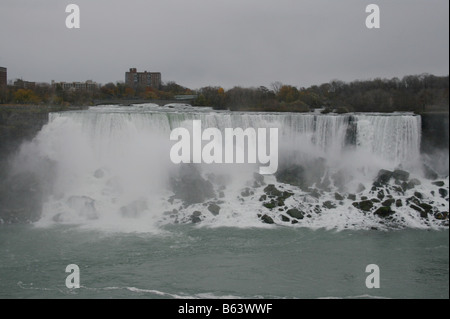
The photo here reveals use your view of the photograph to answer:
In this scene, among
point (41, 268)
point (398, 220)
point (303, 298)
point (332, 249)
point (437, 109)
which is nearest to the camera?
point (303, 298)

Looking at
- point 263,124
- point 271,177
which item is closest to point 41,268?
point 271,177

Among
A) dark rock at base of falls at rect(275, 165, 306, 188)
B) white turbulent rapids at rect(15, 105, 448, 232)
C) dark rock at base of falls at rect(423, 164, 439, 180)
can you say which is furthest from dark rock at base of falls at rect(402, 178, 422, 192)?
dark rock at base of falls at rect(275, 165, 306, 188)

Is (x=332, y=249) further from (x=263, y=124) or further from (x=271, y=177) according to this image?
(x=263, y=124)

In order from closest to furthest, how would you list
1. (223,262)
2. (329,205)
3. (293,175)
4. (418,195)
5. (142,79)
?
(223,262)
(329,205)
(418,195)
(293,175)
(142,79)

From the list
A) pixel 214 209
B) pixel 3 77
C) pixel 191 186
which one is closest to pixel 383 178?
pixel 214 209

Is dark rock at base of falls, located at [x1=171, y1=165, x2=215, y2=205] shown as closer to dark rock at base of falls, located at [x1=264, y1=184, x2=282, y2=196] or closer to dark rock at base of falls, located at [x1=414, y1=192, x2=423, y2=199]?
dark rock at base of falls, located at [x1=264, y1=184, x2=282, y2=196]

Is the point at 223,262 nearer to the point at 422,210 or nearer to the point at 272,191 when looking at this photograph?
the point at 272,191
